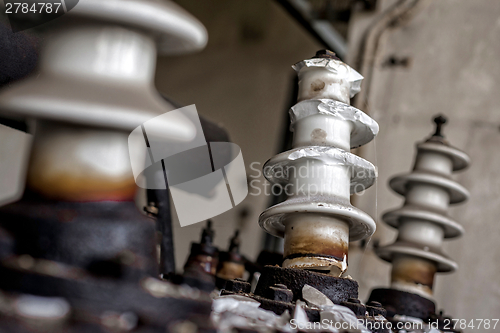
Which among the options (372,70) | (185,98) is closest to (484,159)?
(372,70)

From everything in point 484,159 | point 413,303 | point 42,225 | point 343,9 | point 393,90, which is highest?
point 343,9

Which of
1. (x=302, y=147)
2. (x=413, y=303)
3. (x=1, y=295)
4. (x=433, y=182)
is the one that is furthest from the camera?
(x=433, y=182)

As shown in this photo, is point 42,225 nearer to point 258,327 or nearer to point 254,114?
point 258,327

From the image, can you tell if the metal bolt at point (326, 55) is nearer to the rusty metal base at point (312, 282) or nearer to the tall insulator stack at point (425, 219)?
the rusty metal base at point (312, 282)

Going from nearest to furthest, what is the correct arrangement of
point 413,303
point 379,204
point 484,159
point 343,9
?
point 413,303 < point 484,159 < point 379,204 < point 343,9

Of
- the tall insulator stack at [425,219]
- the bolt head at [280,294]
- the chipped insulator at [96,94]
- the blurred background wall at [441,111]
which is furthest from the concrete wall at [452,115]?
the chipped insulator at [96,94]

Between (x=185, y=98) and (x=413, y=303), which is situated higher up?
(x=185, y=98)

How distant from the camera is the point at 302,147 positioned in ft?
2.66

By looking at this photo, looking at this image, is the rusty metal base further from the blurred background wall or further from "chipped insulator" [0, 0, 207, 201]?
the blurred background wall

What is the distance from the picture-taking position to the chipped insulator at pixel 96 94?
452mm

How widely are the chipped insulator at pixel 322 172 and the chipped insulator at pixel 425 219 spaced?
0.42 m

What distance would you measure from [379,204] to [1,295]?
218 centimetres

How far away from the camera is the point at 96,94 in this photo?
456 mm

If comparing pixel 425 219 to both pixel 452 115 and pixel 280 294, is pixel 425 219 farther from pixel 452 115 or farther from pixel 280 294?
pixel 452 115
